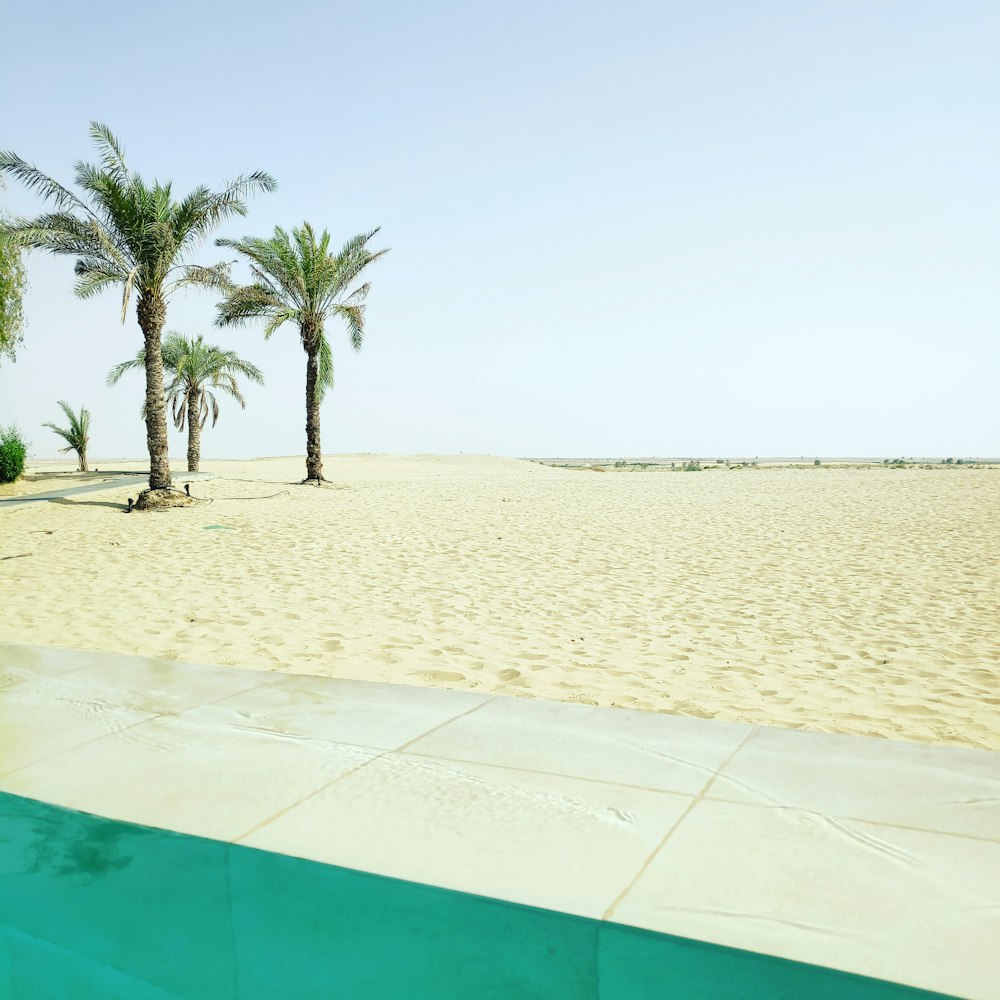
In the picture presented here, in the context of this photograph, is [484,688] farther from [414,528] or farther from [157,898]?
[414,528]

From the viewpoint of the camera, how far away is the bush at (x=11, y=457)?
2712 centimetres

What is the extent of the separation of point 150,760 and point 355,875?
1522 millimetres

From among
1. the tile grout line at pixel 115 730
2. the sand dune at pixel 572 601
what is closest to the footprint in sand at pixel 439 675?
the sand dune at pixel 572 601

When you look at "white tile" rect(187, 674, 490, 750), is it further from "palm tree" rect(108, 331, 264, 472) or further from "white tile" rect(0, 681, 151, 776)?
"palm tree" rect(108, 331, 264, 472)

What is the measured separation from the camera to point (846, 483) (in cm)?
2966

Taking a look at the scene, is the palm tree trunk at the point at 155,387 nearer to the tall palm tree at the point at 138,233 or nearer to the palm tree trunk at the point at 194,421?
the tall palm tree at the point at 138,233

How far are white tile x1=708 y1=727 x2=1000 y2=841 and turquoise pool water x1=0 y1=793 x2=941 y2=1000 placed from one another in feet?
3.25

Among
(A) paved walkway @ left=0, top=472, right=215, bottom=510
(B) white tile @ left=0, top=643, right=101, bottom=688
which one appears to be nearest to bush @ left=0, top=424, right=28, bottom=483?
(A) paved walkway @ left=0, top=472, right=215, bottom=510

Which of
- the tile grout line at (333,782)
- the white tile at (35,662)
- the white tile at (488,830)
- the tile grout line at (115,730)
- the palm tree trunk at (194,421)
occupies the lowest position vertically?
the white tile at (35,662)

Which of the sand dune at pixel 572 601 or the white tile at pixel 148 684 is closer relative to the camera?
the white tile at pixel 148 684

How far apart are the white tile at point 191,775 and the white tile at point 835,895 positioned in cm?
151

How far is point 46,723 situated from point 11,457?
1064 inches

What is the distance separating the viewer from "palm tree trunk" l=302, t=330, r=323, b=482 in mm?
26156

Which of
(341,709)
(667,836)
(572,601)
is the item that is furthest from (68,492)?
(667,836)
